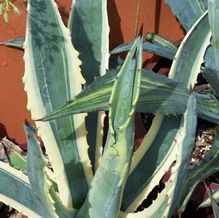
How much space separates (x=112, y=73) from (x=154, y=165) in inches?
8.5

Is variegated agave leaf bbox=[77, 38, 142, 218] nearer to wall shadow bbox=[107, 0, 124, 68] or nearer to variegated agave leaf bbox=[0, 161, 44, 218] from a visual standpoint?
variegated agave leaf bbox=[0, 161, 44, 218]

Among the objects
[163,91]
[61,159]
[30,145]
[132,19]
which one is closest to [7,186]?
[61,159]

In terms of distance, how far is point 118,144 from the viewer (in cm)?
89

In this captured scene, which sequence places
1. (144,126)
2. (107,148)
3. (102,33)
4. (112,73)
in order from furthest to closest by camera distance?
(144,126) < (102,33) < (112,73) < (107,148)

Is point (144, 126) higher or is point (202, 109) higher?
point (202, 109)

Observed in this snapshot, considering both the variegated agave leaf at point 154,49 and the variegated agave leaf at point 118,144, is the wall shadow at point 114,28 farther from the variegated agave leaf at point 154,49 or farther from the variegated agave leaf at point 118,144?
the variegated agave leaf at point 118,144

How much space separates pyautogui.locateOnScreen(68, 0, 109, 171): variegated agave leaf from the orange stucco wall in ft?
0.47

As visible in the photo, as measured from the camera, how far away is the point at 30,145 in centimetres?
95

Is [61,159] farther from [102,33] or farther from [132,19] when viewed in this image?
[132,19]

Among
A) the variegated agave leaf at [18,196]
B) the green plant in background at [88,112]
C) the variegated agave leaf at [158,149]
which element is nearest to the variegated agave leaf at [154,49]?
the green plant in background at [88,112]

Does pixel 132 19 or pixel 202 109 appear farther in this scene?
pixel 132 19

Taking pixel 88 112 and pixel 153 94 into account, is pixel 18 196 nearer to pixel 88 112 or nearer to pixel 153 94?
pixel 88 112

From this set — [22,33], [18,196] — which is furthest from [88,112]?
[22,33]

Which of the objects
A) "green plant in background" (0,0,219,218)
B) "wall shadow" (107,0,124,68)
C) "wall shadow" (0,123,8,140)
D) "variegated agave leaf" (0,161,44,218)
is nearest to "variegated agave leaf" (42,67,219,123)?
"green plant in background" (0,0,219,218)
